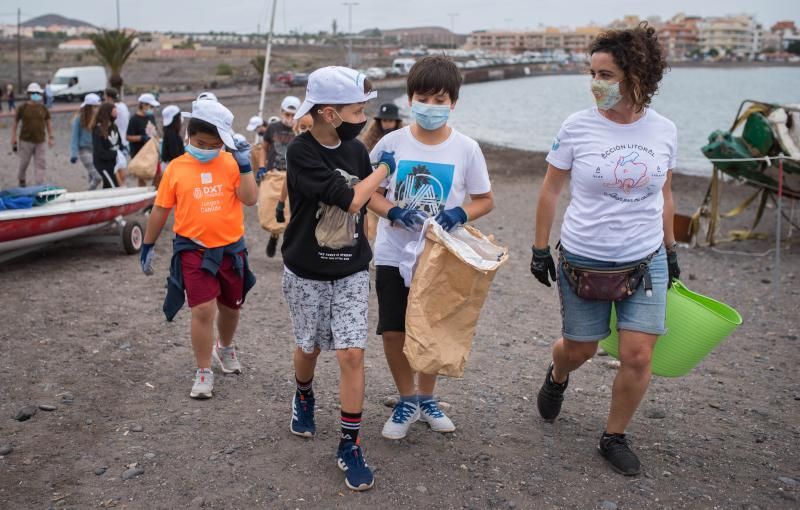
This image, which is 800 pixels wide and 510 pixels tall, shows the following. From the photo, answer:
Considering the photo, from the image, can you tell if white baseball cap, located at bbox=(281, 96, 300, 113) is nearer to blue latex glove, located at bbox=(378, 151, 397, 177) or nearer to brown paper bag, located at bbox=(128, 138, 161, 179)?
brown paper bag, located at bbox=(128, 138, 161, 179)

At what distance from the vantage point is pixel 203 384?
5.18 m

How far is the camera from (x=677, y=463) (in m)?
4.32

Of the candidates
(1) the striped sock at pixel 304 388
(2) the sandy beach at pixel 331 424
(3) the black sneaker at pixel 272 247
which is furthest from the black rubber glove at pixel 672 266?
(3) the black sneaker at pixel 272 247

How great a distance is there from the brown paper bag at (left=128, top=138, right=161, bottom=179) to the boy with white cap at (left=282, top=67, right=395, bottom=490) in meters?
8.62

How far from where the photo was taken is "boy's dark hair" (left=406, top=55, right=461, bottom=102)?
13.5 ft

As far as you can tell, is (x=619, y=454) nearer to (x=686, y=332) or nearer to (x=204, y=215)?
(x=686, y=332)

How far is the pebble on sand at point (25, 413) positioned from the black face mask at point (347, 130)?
252 centimetres

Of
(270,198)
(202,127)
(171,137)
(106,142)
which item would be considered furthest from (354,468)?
(106,142)

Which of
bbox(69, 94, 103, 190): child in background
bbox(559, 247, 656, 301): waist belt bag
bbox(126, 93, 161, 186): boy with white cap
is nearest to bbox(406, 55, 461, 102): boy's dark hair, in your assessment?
bbox(559, 247, 656, 301): waist belt bag

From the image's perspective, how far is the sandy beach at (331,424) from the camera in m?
3.92

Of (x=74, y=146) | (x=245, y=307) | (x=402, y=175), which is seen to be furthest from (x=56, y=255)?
(x=402, y=175)

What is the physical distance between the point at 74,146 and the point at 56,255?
4.19m

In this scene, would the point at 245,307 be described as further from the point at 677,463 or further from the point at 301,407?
the point at 677,463

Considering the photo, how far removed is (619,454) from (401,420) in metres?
1.15
